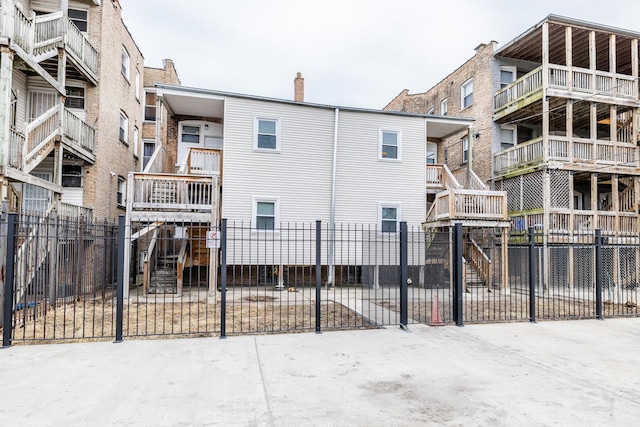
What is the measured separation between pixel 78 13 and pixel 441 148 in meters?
17.3

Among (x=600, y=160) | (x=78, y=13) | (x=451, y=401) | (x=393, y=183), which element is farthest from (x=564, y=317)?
(x=78, y=13)

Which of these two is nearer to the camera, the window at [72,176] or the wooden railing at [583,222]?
the window at [72,176]

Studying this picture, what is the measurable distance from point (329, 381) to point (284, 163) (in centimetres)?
1158

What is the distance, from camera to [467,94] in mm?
21484

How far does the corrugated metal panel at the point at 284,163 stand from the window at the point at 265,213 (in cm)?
21

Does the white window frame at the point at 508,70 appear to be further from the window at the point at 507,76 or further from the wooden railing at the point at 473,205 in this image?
the wooden railing at the point at 473,205

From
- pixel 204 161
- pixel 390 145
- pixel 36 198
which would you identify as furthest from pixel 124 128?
pixel 390 145

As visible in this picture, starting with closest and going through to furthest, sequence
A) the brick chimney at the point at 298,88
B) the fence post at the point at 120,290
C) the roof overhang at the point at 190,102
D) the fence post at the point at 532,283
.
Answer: the fence post at the point at 120,290, the fence post at the point at 532,283, the roof overhang at the point at 190,102, the brick chimney at the point at 298,88

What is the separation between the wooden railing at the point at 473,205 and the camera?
14.5m

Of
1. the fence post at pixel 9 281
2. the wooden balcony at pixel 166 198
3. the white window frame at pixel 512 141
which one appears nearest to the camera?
the fence post at pixel 9 281

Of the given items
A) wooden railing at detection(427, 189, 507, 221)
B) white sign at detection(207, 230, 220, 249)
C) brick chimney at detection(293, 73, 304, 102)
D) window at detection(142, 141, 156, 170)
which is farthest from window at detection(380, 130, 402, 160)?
window at detection(142, 141, 156, 170)

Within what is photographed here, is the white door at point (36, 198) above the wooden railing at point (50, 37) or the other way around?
the other way around

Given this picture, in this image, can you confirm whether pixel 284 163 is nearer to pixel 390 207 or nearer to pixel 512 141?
pixel 390 207

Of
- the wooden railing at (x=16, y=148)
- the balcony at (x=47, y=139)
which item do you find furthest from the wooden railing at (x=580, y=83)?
the wooden railing at (x=16, y=148)
